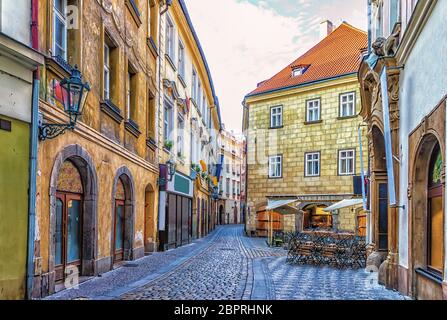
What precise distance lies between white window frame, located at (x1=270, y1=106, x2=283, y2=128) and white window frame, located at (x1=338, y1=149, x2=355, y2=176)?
4.55 metres

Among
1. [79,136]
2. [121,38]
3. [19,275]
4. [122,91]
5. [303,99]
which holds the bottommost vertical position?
[19,275]

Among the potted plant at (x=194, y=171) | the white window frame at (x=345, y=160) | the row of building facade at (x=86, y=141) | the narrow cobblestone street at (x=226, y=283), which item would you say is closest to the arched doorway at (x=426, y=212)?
the narrow cobblestone street at (x=226, y=283)

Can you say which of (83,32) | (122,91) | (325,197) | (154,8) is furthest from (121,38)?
(325,197)

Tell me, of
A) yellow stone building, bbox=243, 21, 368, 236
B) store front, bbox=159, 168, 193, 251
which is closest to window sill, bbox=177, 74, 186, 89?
store front, bbox=159, 168, 193, 251

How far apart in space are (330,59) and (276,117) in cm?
462

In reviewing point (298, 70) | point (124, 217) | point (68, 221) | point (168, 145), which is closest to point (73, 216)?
point (68, 221)

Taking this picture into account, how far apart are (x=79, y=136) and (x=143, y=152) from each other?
5.54 m

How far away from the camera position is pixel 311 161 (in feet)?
85.7

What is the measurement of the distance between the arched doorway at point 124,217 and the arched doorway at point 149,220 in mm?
2322

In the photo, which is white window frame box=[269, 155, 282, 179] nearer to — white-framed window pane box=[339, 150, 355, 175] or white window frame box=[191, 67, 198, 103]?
white-framed window pane box=[339, 150, 355, 175]

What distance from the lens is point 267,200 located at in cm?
2792

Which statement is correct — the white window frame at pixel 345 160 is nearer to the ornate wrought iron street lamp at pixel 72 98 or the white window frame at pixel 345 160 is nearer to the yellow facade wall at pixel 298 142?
the yellow facade wall at pixel 298 142

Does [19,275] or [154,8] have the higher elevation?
[154,8]

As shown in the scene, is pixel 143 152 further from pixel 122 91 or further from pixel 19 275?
pixel 19 275
